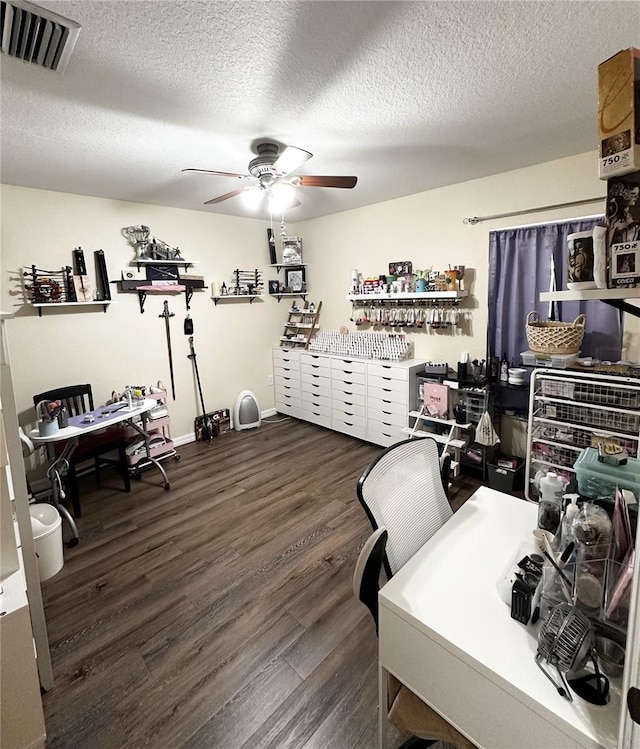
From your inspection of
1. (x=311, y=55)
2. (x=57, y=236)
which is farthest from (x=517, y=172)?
(x=57, y=236)

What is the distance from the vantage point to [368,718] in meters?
1.47

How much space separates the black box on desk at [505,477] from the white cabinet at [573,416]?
0.18 metres

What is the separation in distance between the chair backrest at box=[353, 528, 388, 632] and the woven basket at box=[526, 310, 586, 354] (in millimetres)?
2004

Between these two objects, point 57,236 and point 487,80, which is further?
point 57,236

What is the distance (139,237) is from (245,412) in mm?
2281

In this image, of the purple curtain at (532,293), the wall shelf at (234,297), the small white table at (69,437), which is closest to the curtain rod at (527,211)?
the purple curtain at (532,293)

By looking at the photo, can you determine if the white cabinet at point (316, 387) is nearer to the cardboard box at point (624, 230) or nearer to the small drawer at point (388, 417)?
the small drawer at point (388, 417)

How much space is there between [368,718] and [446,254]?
3.49 meters

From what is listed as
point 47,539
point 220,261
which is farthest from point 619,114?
point 220,261

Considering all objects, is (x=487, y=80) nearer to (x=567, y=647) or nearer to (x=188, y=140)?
(x=188, y=140)

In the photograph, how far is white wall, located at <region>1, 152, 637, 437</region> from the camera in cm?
309

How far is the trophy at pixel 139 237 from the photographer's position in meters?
3.66

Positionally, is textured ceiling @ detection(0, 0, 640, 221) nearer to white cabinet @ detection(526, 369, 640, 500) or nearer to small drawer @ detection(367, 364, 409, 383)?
white cabinet @ detection(526, 369, 640, 500)

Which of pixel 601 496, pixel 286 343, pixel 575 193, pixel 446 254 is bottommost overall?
pixel 601 496
